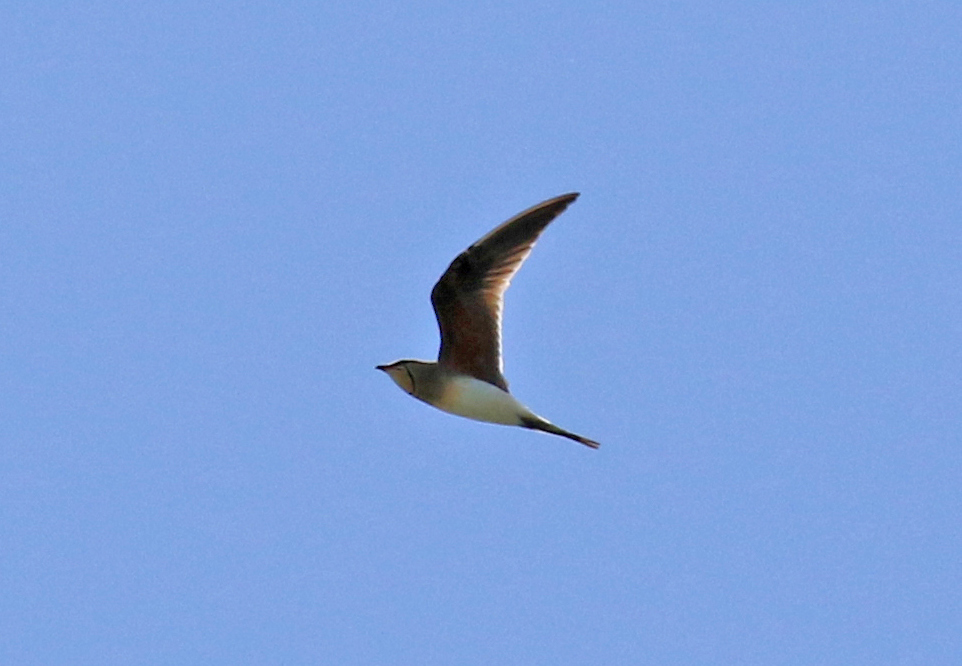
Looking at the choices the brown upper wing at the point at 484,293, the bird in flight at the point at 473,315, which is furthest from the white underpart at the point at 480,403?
the brown upper wing at the point at 484,293

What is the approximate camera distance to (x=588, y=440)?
374 inches

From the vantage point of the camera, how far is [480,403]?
970 cm

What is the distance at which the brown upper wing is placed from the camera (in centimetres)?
992

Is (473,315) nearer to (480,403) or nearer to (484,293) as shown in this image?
(484,293)

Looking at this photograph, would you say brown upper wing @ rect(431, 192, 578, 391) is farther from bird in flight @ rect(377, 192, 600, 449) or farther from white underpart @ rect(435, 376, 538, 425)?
white underpart @ rect(435, 376, 538, 425)

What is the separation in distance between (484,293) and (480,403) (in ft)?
2.88

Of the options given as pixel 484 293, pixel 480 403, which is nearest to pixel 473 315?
pixel 484 293

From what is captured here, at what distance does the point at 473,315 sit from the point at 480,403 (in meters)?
0.72

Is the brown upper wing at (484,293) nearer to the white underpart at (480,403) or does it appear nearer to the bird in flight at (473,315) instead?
the bird in flight at (473,315)

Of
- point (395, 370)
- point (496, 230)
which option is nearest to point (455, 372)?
point (395, 370)

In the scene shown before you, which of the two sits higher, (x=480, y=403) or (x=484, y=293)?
(x=484, y=293)

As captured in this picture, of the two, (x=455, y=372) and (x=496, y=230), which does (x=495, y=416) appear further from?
(x=496, y=230)

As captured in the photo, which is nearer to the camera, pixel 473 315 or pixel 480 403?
pixel 480 403

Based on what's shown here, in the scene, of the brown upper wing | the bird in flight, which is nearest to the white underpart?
the bird in flight
